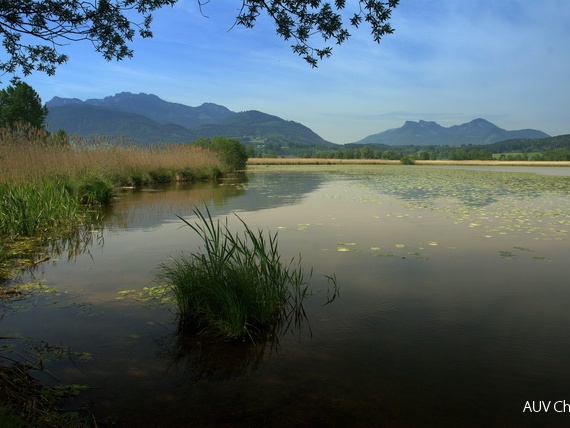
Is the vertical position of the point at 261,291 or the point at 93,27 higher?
the point at 93,27

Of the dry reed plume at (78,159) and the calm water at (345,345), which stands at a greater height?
the dry reed plume at (78,159)

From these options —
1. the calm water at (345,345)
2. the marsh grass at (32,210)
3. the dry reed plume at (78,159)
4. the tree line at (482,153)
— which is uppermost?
the tree line at (482,153)

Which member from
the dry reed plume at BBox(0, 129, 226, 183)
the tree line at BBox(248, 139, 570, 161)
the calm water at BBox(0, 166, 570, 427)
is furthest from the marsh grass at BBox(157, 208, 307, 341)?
the tree line at BBox(248, 139, 570, 161)

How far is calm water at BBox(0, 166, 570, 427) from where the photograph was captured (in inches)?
116

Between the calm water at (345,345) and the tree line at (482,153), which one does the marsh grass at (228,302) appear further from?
the tree line at (482,153)

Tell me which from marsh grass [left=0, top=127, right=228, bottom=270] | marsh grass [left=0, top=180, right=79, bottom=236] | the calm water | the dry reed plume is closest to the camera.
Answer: the calm water

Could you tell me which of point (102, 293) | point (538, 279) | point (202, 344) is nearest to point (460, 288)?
point (538, 279)

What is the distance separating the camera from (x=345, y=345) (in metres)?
3.89

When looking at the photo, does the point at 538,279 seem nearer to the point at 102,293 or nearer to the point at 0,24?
the point at 102,293

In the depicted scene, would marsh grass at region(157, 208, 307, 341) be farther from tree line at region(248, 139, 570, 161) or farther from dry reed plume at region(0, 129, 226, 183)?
tree line at region(248, 139, 570, 161)

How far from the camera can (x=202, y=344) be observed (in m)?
4.01

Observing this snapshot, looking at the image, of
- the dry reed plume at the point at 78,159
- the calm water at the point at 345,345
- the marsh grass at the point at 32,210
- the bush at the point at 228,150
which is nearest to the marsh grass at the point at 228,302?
the calm water at the point at 345,345

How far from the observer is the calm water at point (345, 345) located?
116 inches

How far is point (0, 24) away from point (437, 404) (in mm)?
5254
